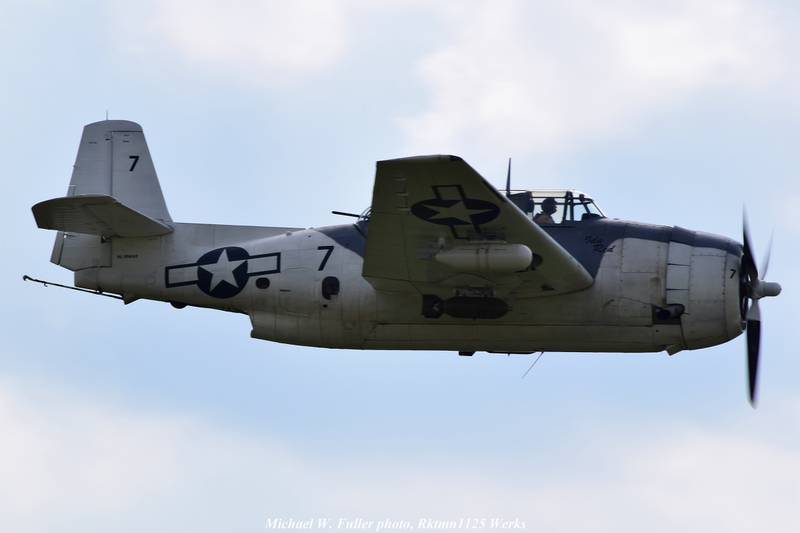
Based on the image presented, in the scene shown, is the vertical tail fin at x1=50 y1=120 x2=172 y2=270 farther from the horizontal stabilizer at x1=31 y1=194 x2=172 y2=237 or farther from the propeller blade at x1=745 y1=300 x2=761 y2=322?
the propeller blade at x1=745 y1=300 x2=761 y2=322

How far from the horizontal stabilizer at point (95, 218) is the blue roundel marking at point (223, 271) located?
847 mm

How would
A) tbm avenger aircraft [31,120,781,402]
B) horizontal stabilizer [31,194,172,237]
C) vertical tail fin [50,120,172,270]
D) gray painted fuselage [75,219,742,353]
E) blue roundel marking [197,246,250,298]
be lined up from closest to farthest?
tbm avenger aircraft [31,120,781,402] → gray painted fuselage [75,219,742,353] → horizontal stabilizer [31,194,172,237] → blue roundel marking [197,246,250,298] → vertical tail fin [50,120,172,270]

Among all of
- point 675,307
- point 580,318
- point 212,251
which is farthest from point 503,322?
point 212,251

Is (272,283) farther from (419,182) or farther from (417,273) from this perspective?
(419,182)

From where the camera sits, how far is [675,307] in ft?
69.1

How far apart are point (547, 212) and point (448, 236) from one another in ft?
7.08

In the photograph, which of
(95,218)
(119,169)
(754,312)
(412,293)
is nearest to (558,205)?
(412,293)

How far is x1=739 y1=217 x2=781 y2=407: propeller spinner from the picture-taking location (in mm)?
21266

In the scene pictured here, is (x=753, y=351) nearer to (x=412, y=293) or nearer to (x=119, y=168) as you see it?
(x=412, y=293)

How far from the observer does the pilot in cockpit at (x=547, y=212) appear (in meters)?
21.8

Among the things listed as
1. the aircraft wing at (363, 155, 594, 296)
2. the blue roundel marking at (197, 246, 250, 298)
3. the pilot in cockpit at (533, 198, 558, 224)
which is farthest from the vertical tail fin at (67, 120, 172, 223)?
the pilot in cockpit at (533, 198, 558, 224)

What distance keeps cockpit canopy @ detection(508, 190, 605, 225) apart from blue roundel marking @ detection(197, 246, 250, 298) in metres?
4.23

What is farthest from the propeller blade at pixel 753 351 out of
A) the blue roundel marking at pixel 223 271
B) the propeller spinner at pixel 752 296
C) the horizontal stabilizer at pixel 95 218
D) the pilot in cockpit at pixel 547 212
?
the horizontal stabilizer at pixel 95 218

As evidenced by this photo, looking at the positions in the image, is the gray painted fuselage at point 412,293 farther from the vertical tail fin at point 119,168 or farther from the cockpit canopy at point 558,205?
the vertical tail fin at point 119,168
